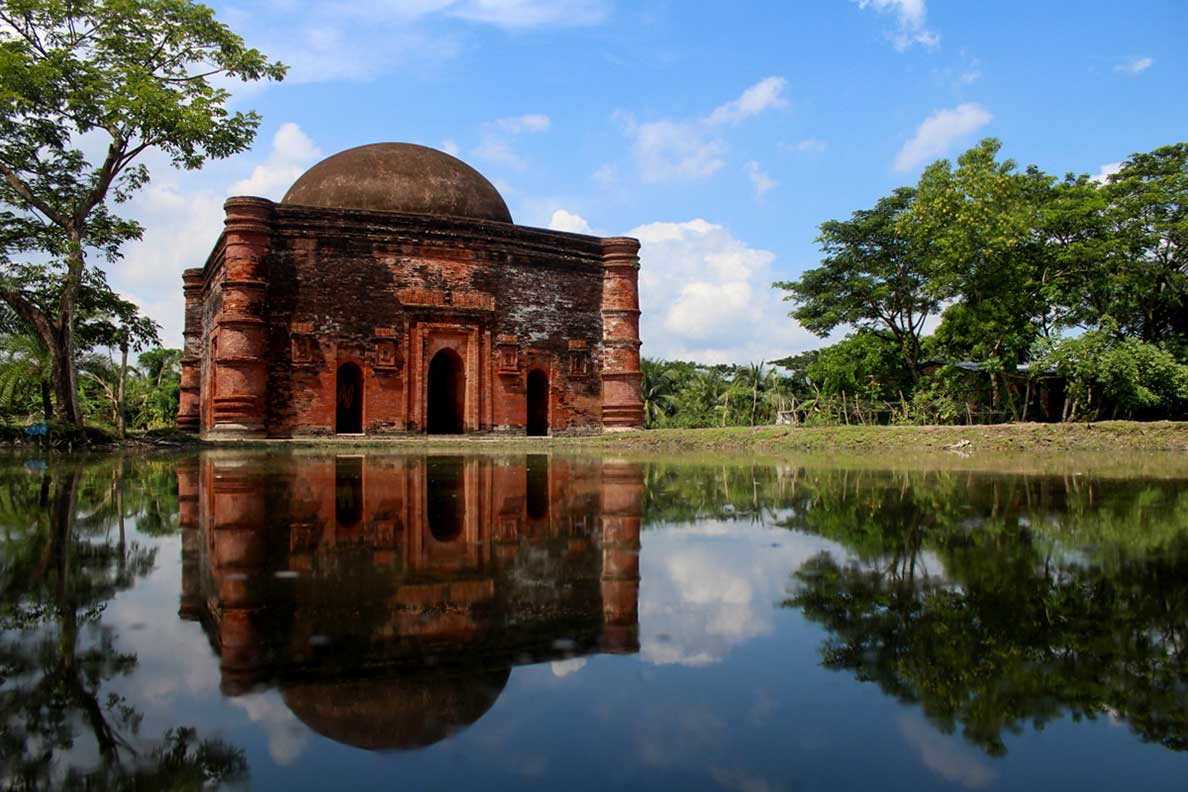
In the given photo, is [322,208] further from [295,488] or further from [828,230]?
[828,230]

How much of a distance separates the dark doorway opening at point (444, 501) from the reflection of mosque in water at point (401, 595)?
0.06 feet

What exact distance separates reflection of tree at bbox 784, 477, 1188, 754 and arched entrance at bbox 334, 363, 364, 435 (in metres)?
14.9

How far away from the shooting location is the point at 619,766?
1396 millimetres

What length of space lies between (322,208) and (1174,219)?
2086 cm

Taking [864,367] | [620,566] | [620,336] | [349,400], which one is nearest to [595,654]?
[620,566]

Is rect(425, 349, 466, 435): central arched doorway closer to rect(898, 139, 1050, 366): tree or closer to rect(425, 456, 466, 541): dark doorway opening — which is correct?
rect(425, 456, 466, 541): dark doorway opening

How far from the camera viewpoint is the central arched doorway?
1878cm

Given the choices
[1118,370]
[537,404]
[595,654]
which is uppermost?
[1118,370]

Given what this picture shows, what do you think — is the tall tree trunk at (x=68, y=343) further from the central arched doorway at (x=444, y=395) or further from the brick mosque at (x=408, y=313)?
the central arched doorway at (x=444, y=395)

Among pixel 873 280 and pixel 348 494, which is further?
pixel 873 280

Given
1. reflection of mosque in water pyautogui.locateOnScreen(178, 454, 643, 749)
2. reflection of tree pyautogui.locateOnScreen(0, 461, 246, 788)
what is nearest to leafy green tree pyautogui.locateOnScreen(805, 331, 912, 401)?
reflection of mosque in water pyautogui.locateOnScreen(178, 454, 643, 749)

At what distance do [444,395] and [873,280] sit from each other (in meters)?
13.6

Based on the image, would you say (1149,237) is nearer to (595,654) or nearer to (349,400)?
(349,400)

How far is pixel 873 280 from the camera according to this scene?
2417 centimetres
